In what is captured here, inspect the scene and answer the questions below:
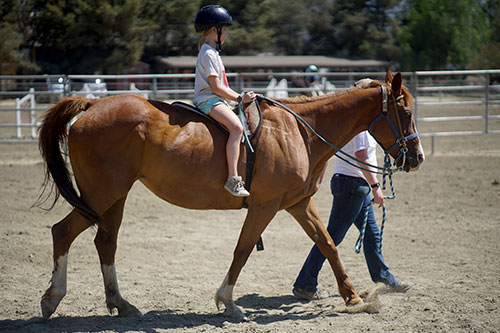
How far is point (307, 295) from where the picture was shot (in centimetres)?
485

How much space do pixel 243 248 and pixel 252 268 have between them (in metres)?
1.52

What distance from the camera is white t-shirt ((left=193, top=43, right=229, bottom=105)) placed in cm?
420

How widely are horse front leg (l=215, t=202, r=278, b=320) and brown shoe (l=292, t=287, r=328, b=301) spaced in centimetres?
75

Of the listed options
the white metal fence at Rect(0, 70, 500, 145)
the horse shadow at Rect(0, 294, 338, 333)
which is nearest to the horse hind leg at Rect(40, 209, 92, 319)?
the horse shadow at Rect(0, 294, 338, 333)

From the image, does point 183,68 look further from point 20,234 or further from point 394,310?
point 394,310

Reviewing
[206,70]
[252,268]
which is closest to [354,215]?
[252,268]

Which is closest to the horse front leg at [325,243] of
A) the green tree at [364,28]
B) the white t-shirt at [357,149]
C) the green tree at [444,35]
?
the white t-shirt at [357,149]

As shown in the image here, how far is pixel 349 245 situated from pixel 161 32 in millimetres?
40157

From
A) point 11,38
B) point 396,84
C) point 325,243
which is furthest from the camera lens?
point 11,38

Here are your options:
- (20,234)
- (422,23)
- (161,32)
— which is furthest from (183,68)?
(20,234)

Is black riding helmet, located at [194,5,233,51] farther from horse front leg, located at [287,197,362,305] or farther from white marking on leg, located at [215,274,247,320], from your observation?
white marking on leg, located at [215,274,247,320]

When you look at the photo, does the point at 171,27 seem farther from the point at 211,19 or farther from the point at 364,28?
the point at 211,19

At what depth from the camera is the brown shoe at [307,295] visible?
15.9 ft

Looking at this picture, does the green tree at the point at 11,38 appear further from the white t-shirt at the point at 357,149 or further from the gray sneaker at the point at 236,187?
the gray sneaker at the point at 236,187
